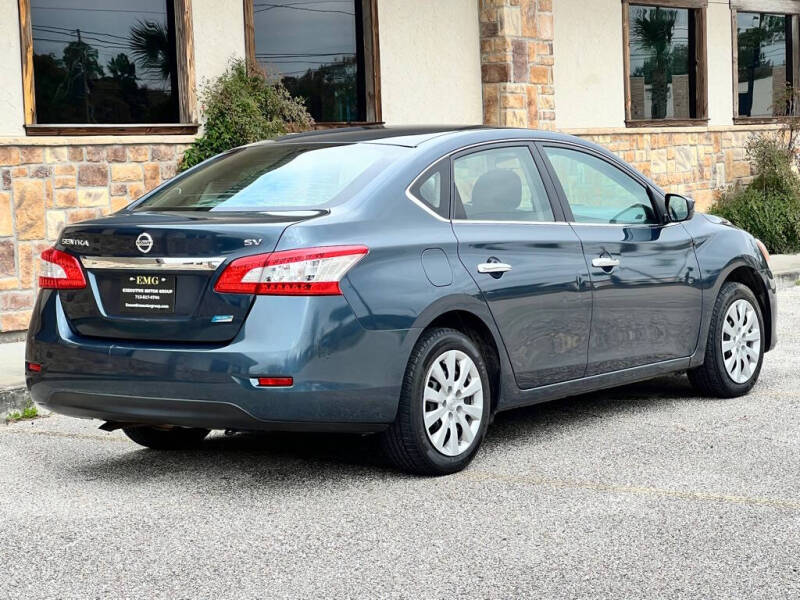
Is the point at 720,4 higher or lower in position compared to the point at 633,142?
higher

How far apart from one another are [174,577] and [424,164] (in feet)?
7.85

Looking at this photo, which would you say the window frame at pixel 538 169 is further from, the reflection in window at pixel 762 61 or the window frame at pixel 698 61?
the reflection in window at pixel 762 61

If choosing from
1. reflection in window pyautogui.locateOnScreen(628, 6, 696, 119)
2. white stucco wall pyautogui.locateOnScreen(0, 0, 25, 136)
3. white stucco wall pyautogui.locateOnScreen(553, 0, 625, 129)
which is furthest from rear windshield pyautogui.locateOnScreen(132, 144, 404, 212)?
reflection in window pyautogui.locateOnScreen(628, 6, 696, 119)

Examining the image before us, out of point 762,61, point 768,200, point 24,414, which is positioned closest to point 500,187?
point 24,414

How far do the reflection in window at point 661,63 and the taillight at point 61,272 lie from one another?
1313cm

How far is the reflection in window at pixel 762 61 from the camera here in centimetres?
1988

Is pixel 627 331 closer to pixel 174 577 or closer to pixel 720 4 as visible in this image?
pixel 174 577

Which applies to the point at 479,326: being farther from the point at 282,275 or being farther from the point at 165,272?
the point at 165,272

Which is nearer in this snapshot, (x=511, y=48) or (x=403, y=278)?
(x=403, y=278)

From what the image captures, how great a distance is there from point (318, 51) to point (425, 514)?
9531 mm

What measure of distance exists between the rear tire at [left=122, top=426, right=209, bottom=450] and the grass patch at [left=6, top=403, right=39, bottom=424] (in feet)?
5.24

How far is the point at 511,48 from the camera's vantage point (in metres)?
15.5

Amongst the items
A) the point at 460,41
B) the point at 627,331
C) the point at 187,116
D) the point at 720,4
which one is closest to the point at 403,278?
the point at 627,331

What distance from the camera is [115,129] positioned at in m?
11.8
